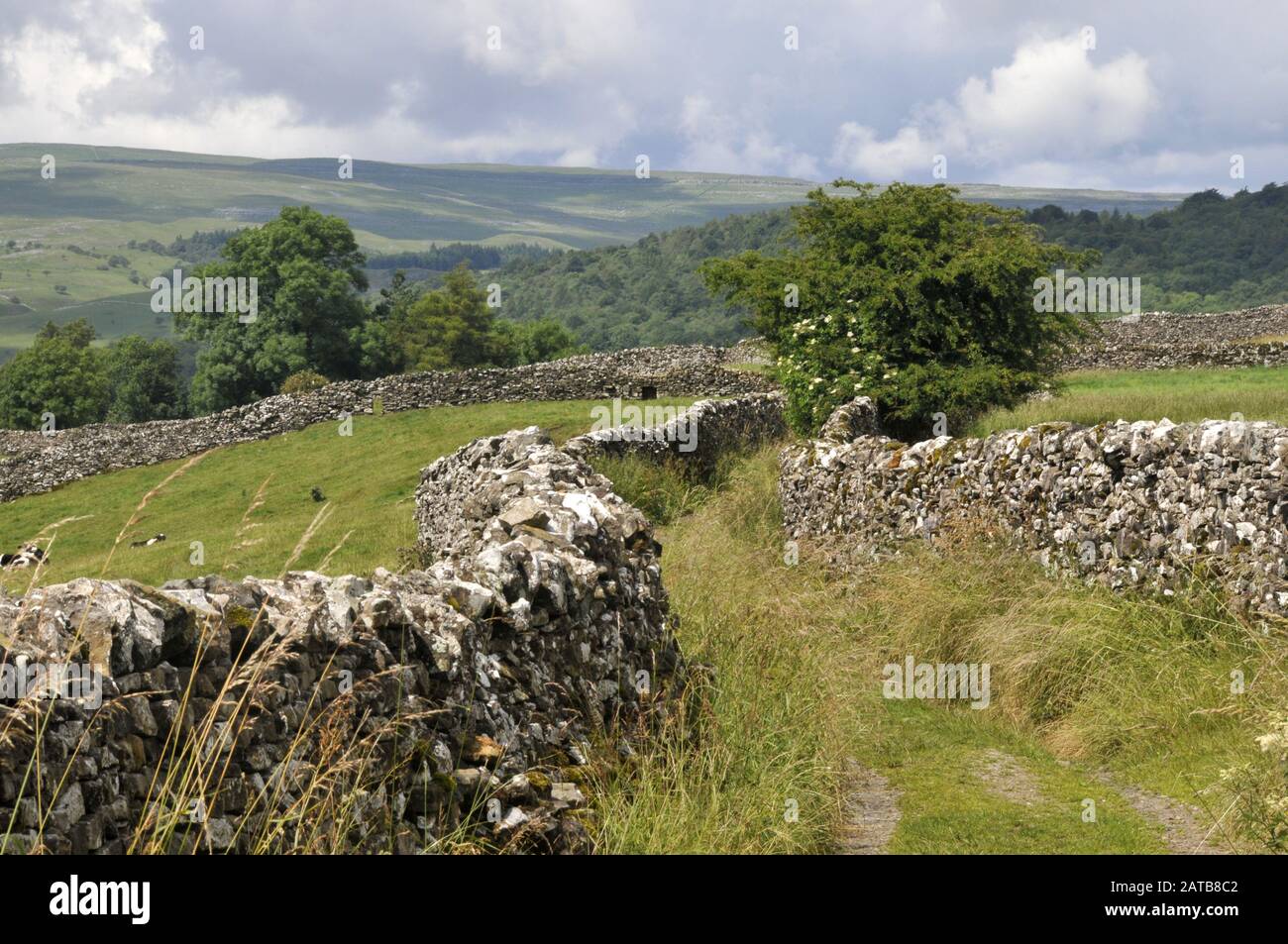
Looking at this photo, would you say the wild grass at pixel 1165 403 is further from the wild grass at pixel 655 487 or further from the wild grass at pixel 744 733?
the wild grass at pixel 744 733

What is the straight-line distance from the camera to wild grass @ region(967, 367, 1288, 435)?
842 inches

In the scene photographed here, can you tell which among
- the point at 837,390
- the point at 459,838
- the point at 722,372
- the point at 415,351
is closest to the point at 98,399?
the point at 415,351

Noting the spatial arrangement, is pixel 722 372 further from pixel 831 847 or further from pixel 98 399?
pixel 98 399

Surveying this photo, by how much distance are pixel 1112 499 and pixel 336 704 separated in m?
8.27

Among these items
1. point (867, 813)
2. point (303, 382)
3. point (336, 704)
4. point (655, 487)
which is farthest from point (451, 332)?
point (336, 704)

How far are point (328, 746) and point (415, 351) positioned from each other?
80.1 m

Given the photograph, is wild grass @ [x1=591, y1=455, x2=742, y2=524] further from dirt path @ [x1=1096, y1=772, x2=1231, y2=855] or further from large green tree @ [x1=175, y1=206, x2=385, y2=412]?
large green tree @ [x1=175, y1=206, x2=385, y2=412]

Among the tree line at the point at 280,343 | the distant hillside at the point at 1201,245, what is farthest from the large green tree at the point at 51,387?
the distant hillside at the point at 1201,245

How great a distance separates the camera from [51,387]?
264ft

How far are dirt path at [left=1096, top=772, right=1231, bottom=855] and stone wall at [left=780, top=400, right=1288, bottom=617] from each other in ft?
8.16

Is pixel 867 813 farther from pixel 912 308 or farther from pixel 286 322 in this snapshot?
pixel 286 322

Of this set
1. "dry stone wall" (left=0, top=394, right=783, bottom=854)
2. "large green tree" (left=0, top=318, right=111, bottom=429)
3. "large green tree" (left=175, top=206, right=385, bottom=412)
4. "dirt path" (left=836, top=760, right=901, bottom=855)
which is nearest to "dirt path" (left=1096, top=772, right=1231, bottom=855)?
"dirt path" (left=836, top=760, right=901, bottom=855)

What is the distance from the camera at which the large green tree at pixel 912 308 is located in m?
22.2
